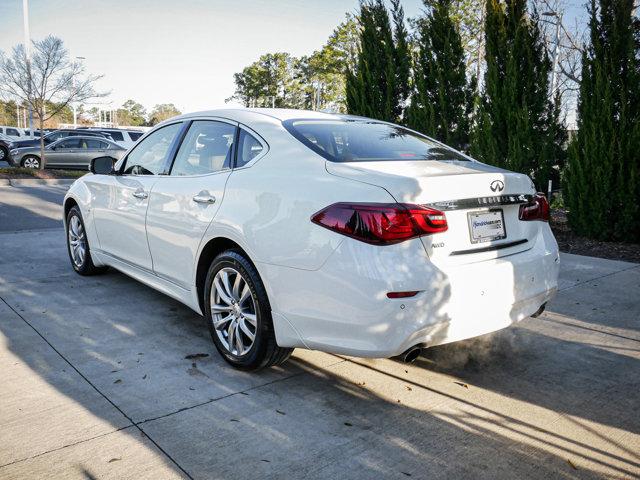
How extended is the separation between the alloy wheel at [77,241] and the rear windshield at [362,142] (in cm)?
313

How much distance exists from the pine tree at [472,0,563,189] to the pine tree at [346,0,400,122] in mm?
3022

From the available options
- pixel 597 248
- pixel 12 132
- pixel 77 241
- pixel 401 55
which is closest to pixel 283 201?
pixel 77 241

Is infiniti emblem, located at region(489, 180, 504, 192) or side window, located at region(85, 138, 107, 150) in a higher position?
side window, located at region(85, 138, 107, 150)

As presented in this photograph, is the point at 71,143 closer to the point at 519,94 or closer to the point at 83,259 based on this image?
the point at 83,259

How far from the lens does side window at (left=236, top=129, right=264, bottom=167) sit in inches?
143

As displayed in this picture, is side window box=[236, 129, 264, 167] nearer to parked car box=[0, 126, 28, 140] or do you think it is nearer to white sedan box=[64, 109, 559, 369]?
white sedan box=[64, 109, 559, 369]

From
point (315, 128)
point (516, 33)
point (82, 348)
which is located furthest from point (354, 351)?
point (516, 33)

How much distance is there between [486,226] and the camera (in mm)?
3158

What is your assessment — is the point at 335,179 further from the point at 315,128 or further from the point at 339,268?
the point at 315,128

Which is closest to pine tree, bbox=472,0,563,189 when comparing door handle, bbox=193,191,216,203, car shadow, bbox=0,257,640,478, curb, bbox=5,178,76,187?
car shadow, bbox=0,257,640,478

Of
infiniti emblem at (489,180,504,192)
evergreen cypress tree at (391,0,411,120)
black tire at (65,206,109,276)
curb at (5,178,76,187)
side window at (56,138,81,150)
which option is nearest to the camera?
infiniti emblem at (489,180,504,192)

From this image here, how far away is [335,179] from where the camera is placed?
305 centimetres

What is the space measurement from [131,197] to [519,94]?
6.97 m

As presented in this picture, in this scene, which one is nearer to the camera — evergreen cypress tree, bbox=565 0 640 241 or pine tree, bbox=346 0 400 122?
evergreen cypress tree, bbox=565 0 640 241
